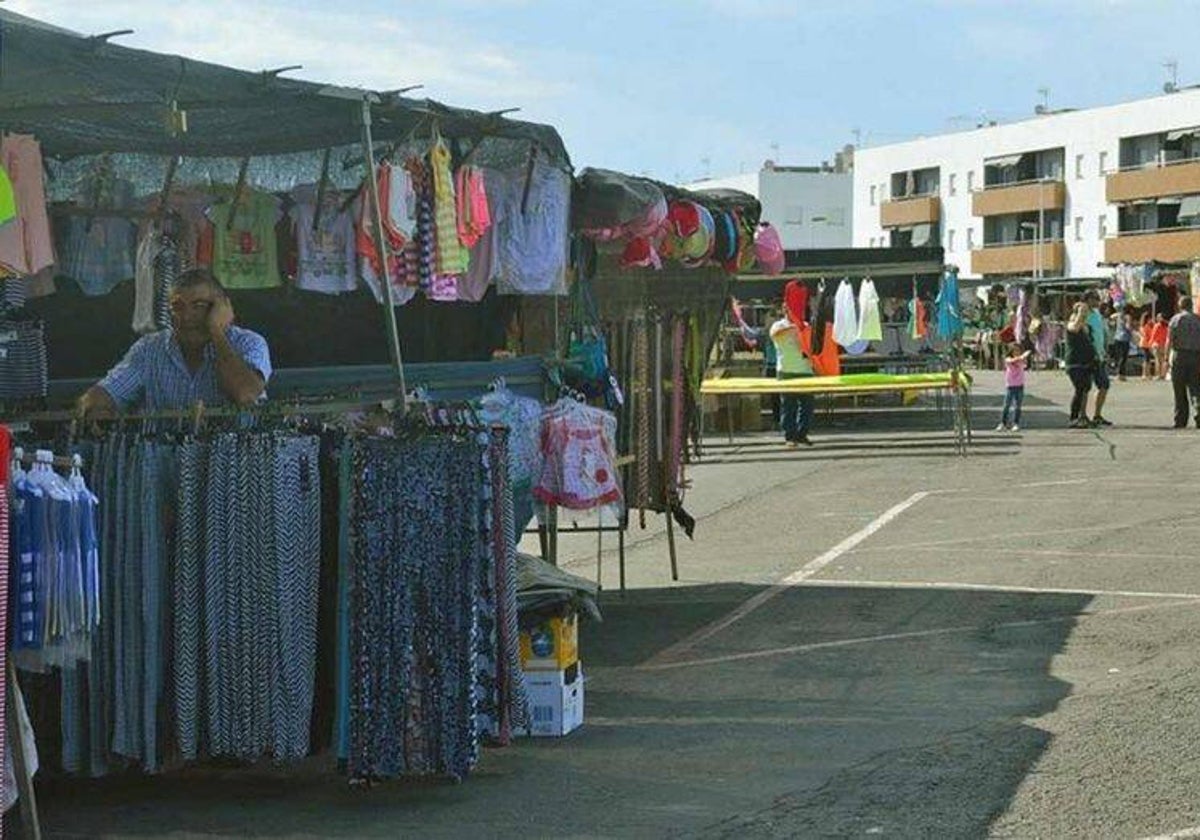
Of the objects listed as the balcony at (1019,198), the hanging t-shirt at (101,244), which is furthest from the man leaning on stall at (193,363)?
the balcony at (1019,198)

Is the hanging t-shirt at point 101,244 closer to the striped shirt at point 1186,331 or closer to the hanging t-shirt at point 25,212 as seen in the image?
the hanging t-shirt at point 25,212

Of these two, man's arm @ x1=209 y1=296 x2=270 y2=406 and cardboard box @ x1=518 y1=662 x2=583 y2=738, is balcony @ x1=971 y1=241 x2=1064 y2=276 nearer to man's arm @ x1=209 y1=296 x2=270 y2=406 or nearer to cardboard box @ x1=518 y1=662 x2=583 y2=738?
cardboard box @ x1=518 y1=662 x2=583 y2=738

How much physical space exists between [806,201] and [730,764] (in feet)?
374

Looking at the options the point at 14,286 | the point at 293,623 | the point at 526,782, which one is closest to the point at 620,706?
the point at 526,782

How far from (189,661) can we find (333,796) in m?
0.74

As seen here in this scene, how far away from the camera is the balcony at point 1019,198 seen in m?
90.9

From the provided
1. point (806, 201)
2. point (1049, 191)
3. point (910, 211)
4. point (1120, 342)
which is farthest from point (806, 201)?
point (1120, 342)

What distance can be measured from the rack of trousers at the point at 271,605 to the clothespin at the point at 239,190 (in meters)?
3.48

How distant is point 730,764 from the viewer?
8.11 meters

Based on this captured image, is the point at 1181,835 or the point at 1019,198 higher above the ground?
the point at 1019,198

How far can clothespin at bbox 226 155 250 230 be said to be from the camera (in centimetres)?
1080

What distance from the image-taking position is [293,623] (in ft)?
24.7

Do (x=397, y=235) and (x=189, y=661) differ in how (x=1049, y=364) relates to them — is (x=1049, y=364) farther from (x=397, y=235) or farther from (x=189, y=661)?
(x=189, y=661)

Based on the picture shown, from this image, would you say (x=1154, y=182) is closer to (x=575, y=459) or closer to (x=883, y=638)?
(x=883, y=638)
